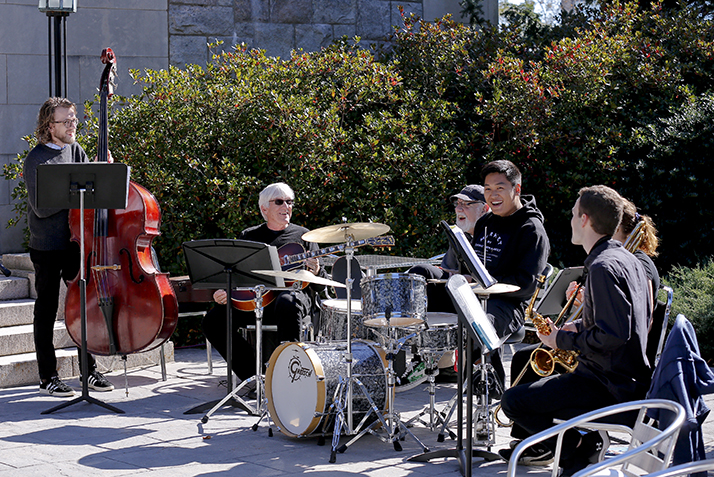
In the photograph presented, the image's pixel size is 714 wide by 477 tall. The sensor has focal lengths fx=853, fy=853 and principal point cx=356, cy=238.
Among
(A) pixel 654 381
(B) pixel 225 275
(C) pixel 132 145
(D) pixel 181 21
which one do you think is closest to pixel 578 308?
(A) pixel 654 381

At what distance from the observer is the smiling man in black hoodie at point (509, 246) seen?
16.6 ft

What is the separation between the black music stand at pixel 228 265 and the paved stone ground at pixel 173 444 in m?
0.25

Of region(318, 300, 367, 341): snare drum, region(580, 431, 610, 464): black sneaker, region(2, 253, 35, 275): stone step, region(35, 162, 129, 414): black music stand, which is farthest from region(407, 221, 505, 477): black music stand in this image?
region(2, 253, 35, 275): stone step

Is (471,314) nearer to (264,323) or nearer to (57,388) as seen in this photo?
(264,323)

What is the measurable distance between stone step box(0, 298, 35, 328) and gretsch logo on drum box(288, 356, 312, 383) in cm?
305

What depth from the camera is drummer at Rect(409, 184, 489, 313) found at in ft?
19.3

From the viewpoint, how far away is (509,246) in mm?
5113

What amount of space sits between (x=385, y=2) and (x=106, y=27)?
11.0ft

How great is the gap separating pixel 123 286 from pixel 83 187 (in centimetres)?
75

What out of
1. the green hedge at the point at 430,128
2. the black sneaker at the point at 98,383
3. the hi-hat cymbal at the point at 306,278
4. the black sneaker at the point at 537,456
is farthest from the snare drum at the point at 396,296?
the green hedge at the point at 430,128

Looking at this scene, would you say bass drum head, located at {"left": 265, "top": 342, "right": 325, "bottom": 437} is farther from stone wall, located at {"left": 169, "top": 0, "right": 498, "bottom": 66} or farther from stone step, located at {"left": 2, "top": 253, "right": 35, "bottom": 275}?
stone wall, located at {"left": 169, "top": 0, "right": 498, "bottom": 66}

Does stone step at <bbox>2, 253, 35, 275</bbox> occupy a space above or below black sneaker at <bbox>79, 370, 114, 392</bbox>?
above

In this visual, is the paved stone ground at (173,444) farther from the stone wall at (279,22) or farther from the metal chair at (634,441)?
the stone wall at (279,22)

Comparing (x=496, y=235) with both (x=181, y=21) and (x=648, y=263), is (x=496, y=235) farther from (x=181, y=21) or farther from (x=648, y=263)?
(x=181, y=21)
